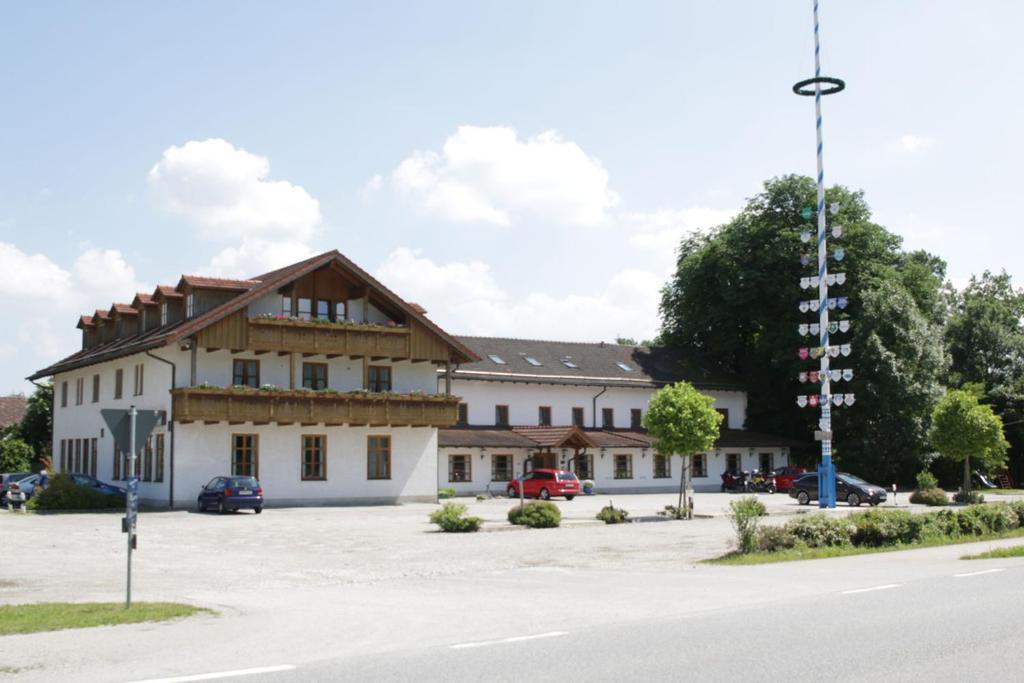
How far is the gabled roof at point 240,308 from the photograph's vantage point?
40062 mm

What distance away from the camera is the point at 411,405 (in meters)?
45.3

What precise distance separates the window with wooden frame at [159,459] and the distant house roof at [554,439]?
13.8m

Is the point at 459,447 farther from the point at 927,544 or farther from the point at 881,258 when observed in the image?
the point at 927,544

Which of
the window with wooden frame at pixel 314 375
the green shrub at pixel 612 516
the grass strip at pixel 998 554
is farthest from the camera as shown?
the window with wooden frame at pixel 314 375

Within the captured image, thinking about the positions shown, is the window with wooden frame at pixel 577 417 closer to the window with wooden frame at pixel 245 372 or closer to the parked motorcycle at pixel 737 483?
the parked motorcycle at pixel 737 483

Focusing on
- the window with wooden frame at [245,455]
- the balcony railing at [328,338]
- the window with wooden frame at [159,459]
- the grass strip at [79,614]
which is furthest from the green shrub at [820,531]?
the window with wooden frame at [159,459]

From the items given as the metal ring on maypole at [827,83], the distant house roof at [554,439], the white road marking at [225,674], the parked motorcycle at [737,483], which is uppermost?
the metal ring on maypole at [827,83]

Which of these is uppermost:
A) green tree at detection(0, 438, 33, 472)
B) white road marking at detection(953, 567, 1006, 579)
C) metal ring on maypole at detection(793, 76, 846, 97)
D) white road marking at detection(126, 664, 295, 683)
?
metal ring on maypole at detection(793, 76, 846, 97)

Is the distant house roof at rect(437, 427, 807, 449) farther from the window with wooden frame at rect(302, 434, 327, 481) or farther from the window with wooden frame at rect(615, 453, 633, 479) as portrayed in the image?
the window with wooden frame at rect(302, 434, 327, 481)

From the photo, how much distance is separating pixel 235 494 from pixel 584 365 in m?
29.9

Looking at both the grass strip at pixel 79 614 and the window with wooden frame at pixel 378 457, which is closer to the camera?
the grass strip at pixel 79 614

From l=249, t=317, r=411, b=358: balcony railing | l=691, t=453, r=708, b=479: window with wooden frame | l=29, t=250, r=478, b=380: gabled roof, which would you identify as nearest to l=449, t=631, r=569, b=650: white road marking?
l=29, t=250, r=478, b=380: gabled roof

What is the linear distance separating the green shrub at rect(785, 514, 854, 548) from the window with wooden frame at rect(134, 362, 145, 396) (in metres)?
30.2

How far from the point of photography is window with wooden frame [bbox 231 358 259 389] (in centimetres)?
4238
